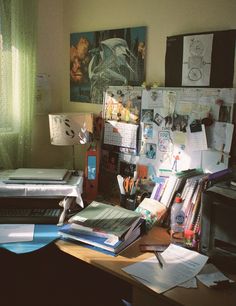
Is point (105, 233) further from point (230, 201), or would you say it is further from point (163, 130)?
point (163, 130)

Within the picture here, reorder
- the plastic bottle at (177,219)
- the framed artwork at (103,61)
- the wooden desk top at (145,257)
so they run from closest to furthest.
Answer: the wooden desk top at (145,257) < the plastic bottle at (177,219) < the framed artwork at (103,61)

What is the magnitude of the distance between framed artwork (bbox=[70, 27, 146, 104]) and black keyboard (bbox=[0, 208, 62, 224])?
2.60 ft

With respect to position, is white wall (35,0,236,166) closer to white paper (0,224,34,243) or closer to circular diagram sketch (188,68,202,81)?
circular diagram sketch (188,68,202,81)

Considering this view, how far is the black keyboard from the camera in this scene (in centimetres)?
182

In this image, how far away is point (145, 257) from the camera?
1536 millimetres

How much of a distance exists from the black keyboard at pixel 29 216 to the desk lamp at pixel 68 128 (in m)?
0.42

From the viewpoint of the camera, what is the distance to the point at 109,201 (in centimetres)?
212

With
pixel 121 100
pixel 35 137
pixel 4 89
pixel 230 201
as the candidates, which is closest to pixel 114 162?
pixel 121 100

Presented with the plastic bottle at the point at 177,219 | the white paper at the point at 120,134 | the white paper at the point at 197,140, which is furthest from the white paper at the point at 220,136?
the white paper at the point at 120,134

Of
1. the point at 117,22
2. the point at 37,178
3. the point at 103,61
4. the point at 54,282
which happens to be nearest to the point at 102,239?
the point at 37,178

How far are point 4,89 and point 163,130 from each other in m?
0.95

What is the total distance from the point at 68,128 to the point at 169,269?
1.01 meters

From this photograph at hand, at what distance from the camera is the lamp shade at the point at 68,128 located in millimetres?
2092

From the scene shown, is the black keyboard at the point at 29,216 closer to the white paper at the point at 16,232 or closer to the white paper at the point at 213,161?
the white paper at the point at 16,232
